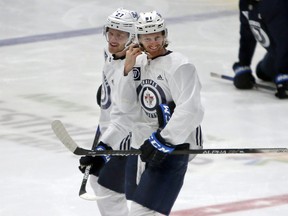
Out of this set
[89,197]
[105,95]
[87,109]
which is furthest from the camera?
[87,109]

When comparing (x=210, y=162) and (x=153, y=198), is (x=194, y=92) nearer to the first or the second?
(x=153, y=198)

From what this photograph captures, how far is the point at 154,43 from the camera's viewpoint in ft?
11.9

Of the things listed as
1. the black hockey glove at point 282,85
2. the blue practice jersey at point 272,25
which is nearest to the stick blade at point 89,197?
the black hockey glove at point 282,85

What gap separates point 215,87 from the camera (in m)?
6.84

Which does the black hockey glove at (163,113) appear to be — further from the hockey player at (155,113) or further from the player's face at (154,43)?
the player's face at (154,43)

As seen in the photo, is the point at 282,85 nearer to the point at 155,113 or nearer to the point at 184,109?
the point at 155,113

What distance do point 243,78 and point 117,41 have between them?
2.98 meters

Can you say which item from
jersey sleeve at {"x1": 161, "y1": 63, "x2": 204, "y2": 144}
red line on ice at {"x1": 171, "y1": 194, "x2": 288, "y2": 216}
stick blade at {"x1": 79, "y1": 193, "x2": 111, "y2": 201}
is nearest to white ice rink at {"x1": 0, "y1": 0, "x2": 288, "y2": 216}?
red line on ice at {"x1": 171, "y1": 194, "x2": 288, "y2": 216}

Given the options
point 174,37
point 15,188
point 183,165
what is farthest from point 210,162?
point 174,37

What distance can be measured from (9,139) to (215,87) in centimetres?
170

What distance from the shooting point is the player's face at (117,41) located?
3.92 metres

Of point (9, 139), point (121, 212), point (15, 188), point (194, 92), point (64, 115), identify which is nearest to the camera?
point (194, 92)

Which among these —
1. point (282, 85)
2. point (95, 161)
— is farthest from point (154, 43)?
point (282, 85)

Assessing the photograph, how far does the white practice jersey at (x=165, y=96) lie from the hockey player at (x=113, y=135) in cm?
12
